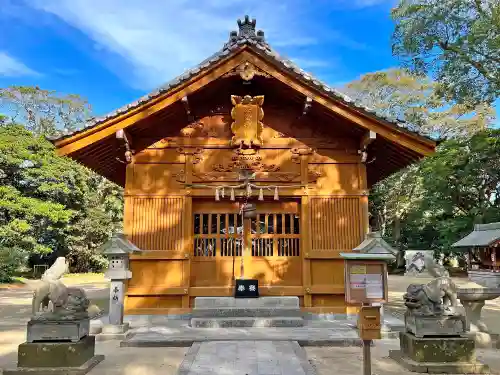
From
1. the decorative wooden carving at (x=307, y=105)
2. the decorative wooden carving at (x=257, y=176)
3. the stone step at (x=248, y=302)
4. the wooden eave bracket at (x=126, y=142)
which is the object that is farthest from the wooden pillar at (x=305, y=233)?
the wooden eave bracket at (x=126, y=142)

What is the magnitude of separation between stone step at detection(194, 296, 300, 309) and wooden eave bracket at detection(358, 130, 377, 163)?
152 inches

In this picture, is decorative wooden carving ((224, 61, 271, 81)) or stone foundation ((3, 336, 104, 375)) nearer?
stone foundation ((3, 336, 104, 375))

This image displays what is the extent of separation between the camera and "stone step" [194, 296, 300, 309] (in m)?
9.10

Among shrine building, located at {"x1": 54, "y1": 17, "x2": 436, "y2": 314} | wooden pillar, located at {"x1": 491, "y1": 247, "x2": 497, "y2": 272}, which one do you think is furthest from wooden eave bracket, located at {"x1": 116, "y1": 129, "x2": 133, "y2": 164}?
wooden pillar, located at {"x1": 491, "y1": 247, "x2": 497, "y2": 272}

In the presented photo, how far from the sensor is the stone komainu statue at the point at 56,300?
6012 millimetres

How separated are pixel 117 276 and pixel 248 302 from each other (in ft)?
9.67

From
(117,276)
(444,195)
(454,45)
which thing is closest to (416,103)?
(444,195)

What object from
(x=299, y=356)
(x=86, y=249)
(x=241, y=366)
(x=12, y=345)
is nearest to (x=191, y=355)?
(x=241, y=366)

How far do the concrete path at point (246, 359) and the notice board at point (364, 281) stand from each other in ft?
4.35

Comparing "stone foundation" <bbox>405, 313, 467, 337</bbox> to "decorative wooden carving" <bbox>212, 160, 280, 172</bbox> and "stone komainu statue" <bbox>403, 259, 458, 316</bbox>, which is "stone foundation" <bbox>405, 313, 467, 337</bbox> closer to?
"stone komainu statue" <bbox>403, 259, 458, 316</bbox>

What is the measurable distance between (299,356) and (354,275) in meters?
1.96

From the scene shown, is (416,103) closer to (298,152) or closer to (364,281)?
(298,152)

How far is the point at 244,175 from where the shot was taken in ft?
33.1

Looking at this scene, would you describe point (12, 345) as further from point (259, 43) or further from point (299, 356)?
point (259, 43)
